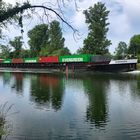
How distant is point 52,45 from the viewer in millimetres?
→ 120125

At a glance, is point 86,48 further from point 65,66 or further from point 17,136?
point 17,136

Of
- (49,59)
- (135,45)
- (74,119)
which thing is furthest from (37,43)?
(74,119)

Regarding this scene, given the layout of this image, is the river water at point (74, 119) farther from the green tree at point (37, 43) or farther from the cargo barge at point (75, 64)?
the green tree at point (37, 43)

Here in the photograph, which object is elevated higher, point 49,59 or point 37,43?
point 37,43

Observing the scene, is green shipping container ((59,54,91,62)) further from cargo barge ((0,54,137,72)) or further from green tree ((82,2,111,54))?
green tree ((82,2,111,54))

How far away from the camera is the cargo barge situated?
78.8 m

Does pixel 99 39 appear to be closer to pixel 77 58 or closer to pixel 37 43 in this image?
pixel 77 58

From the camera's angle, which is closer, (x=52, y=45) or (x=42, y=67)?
(x=42, y=67)

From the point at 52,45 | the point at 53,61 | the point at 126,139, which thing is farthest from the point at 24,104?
the point at 52,45

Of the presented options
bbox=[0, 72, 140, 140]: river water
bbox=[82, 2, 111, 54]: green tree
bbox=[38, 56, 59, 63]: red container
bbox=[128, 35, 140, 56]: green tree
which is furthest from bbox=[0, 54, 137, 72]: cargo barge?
bbox=[128, 35, 140, 56]: green tree

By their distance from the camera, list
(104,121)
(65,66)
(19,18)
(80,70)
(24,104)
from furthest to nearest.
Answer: (65,66), (80,70), (24,104), (104,121), (19,18)

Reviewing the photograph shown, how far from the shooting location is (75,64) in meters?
90.9

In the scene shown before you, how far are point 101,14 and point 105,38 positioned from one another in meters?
6.98

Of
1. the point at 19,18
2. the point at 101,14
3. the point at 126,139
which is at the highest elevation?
the point at 101,14
